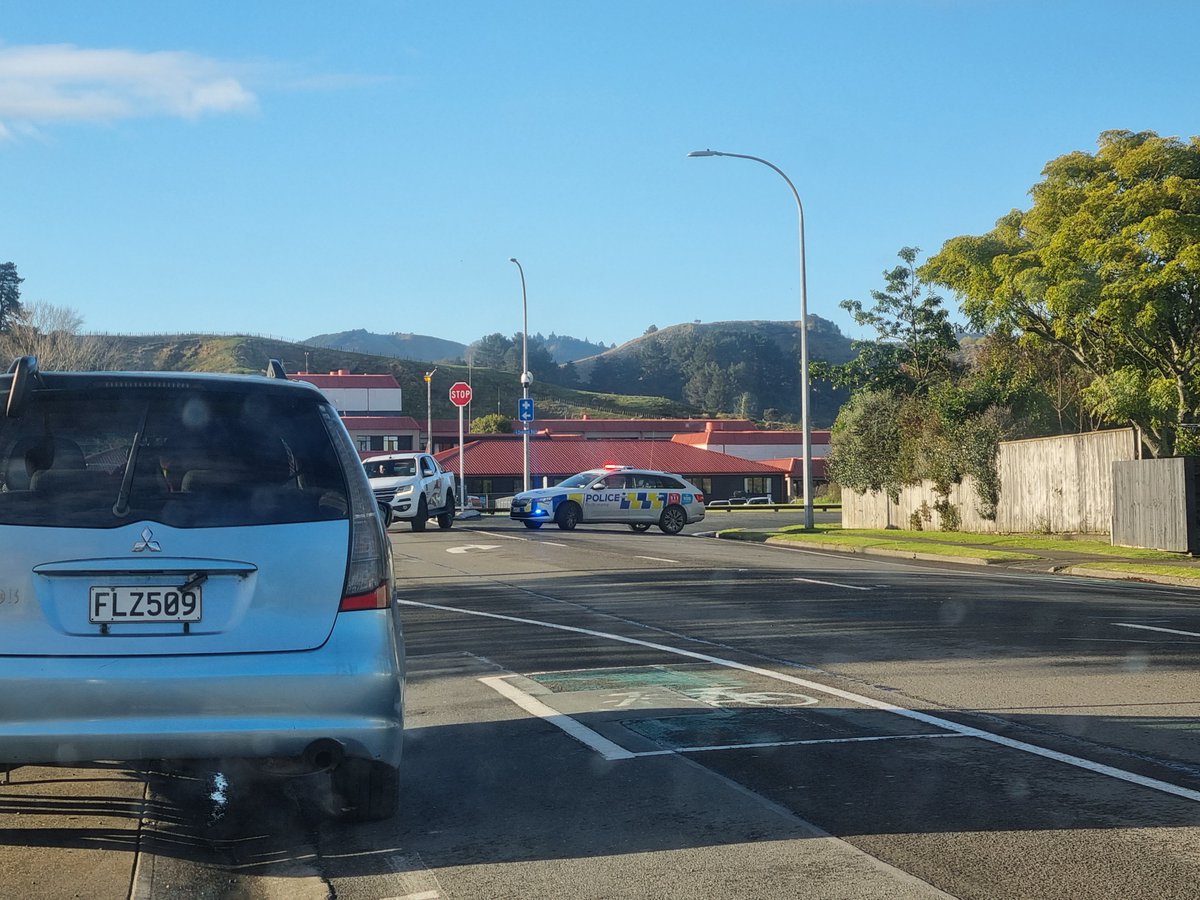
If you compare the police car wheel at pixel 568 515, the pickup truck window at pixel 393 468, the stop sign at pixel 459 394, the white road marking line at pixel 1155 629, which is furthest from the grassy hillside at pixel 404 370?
the white road marking line at pixel 1155 629

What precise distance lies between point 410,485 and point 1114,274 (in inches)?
653

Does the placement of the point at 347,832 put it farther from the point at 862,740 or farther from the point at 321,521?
the point at 862,740

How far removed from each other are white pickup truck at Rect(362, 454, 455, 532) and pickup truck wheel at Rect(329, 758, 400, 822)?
24322 millimetres

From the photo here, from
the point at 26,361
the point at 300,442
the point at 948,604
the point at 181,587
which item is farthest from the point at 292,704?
the point at 948,604

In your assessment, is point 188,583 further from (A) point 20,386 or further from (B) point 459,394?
(B) point 459,394

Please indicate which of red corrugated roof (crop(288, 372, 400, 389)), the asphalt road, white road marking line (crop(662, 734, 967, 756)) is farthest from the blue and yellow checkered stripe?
red corrugated roof (crop(288, 372, 400, 389))

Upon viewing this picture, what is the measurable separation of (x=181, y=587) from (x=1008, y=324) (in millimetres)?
32825

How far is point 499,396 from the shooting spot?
162 meters

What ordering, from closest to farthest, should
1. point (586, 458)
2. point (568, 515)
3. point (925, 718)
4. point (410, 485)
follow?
point (925, 718)
point (410, 485)
point (568, 515)
point (586, 458)

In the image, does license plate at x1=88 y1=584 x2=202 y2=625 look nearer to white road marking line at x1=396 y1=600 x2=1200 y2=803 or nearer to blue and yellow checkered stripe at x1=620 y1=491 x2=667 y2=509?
white road marking line at x1=396 y1=600 x2=1200 y2=803

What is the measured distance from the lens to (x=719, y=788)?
5660 mm

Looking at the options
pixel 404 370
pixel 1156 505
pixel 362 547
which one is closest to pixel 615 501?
pixel 1156 505

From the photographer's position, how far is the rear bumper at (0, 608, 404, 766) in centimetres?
452

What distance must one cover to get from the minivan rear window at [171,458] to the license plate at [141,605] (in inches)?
9.7
